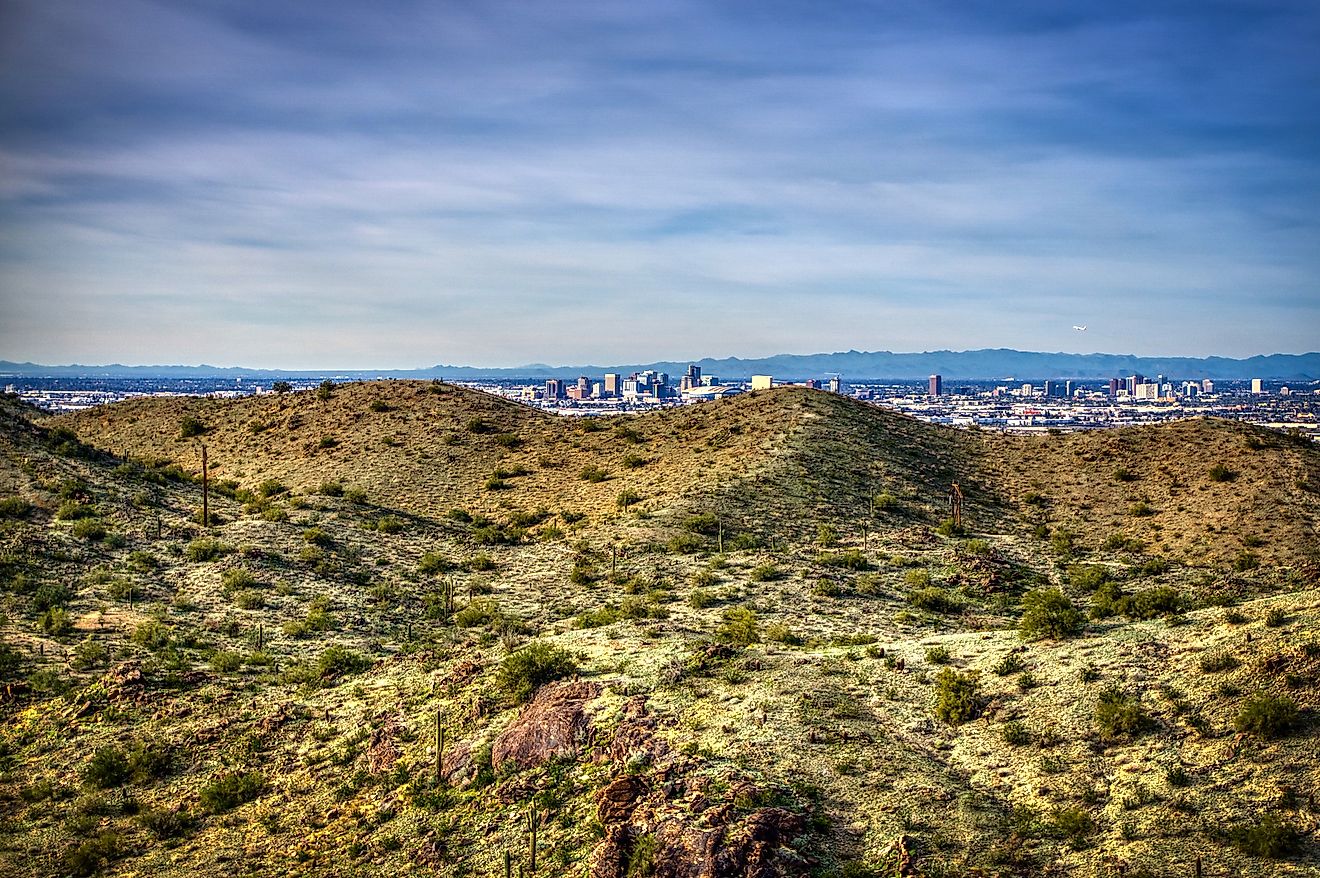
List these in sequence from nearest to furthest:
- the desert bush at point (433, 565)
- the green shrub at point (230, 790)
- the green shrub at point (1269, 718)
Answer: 1. the green shrub at point (1269, 718)
2. the green shrub at point (230, 790)
3. the desert bush at point (433, 565)

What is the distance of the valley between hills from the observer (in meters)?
18.7

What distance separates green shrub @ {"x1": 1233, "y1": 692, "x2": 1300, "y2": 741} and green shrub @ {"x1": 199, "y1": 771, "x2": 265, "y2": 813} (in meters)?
23.4

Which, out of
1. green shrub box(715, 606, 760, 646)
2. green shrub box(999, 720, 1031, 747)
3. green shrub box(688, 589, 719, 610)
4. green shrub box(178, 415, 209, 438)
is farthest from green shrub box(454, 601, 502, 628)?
green shrub box(178, 415, 209, 438)

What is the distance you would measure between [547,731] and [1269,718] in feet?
52.7

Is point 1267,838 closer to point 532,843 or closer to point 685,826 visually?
point 685,826

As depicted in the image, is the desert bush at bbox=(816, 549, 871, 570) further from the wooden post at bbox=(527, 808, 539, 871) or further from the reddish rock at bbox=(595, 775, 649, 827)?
the wooden post at bbox=(527, 808, 539, 871)

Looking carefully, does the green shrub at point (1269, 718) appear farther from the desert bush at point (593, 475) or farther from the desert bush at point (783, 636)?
the desert bush at point (593, 475)

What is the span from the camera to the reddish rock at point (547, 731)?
74.0ft

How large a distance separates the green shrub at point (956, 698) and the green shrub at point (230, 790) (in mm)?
17613

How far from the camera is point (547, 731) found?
23.2 m

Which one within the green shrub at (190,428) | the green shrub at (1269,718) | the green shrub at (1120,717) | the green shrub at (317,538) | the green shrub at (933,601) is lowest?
the green shrub at (933,601)

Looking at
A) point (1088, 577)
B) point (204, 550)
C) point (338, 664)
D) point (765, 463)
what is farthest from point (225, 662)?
point (765, 463)

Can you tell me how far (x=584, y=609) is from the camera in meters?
38.6

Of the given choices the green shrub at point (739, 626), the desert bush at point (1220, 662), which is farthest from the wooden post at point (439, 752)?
the desert bush at point (1220, 662)
